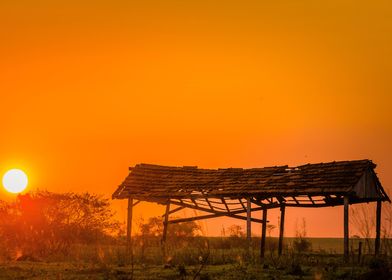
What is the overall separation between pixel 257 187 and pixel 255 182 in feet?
2.96

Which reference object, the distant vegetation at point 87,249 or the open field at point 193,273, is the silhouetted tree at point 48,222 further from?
the open field at point 193,273

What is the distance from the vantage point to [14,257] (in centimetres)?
2317

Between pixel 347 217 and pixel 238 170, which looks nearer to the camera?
pixel 347 217

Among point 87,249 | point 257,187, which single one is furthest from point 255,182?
point 87,249

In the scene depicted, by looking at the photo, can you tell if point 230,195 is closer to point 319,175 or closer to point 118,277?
point 319,175

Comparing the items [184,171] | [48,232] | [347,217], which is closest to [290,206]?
[347,217]

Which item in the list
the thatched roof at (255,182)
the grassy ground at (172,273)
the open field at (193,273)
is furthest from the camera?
the thatched roof at (255,182)

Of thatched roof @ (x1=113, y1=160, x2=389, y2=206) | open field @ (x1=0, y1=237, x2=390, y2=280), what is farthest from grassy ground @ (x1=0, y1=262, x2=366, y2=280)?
thatched roof @ (x1=113, y1=160, x2=389, y2=206)

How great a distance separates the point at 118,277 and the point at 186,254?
6.60m

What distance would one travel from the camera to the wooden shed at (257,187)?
23375mm

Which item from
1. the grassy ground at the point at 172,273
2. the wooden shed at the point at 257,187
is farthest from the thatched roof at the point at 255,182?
the grassy ground at the point at 172,273

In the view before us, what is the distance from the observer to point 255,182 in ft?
85.4

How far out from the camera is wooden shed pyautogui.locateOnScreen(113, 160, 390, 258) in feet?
76.7

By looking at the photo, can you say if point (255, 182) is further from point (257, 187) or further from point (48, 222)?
point (48, 222)
